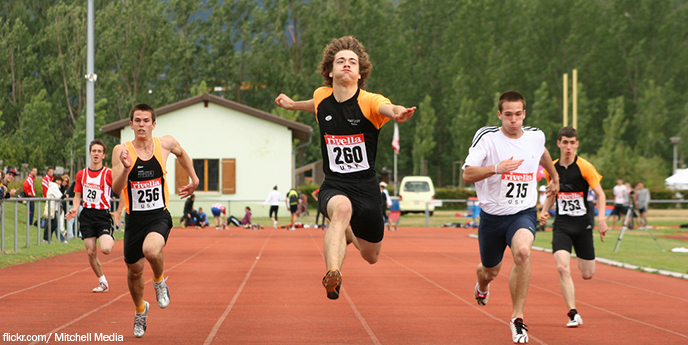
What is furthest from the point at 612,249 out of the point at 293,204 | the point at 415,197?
the point at 415,197

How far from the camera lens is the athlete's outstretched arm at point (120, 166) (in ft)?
21.8

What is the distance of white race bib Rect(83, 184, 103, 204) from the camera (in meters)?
10.8

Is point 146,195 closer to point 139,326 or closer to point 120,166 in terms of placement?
point 120,166

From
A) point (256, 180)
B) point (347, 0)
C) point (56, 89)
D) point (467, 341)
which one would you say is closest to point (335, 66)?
point (467, 341)

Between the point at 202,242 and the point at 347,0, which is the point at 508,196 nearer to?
the point at 202,242

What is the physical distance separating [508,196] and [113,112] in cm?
5572

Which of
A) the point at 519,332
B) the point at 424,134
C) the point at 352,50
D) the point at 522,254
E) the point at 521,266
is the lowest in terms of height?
the point at 519,332

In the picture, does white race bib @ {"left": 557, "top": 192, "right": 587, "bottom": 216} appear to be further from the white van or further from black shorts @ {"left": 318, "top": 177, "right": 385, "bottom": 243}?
the white van

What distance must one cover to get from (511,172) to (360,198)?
1.60 meters

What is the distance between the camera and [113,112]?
59.4 meters

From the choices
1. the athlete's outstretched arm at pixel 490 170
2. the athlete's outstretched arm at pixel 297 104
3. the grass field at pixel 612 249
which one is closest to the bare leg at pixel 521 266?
the athlete's outstretched arm at pixel 490 170

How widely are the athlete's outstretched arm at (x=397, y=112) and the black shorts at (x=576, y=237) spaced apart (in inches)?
139

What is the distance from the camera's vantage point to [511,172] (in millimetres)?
7316

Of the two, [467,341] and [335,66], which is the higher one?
[335,66]
